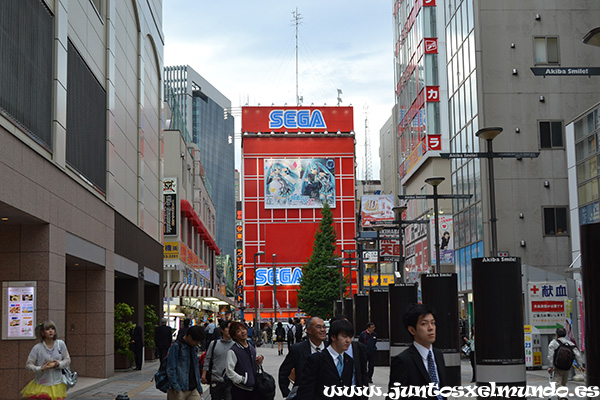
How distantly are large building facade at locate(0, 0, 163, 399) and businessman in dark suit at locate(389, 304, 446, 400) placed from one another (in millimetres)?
10173

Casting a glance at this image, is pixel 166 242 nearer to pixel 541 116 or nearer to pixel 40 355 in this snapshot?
pixel 541 116

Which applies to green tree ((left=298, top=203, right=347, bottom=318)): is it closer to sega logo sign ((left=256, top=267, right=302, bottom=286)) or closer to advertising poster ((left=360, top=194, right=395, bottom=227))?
sega logo sign ((left=256, top=267, right=302, bottom=286))

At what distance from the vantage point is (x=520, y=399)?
49.5ft

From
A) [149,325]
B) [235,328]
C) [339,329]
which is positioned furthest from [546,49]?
[339,329]

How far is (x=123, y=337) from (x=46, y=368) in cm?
1668

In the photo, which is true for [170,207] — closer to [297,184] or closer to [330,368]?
[297,184]

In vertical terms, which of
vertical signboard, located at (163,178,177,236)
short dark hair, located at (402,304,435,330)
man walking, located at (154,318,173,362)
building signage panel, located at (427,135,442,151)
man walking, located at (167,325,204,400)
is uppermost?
building signage panel, located at (427,135,442,151)

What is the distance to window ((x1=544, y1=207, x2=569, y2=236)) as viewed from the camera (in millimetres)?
38125

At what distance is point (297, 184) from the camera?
92.5 meters

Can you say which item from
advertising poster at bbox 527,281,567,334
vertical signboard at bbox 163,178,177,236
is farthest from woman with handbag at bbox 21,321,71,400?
vertical signboard at bbox 163,178,177,236

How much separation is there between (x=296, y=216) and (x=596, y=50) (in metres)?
57.6

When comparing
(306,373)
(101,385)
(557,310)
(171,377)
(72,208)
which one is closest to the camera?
(306,373)

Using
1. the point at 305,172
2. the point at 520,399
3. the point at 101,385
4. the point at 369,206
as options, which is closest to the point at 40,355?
the point at 520,399

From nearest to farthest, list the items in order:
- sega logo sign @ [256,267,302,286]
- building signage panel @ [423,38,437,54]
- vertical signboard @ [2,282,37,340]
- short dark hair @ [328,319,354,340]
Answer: short dark hair @ [328,319,354,340]
vertical signboard @ [2,282,37,340]
building signage panel @ [423,38,437,54]
sega logo sign @ [256,267,302,286]
